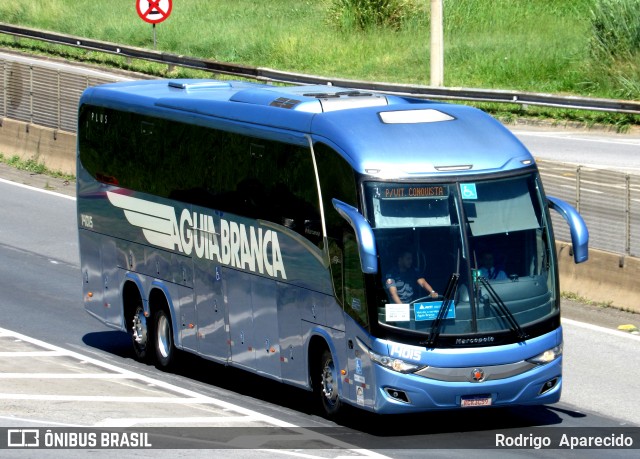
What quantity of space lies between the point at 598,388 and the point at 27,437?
22.9 feet

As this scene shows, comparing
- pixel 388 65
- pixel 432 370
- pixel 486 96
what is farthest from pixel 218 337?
pixel 388 65

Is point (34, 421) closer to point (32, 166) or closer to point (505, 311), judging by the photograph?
point (505, 311)

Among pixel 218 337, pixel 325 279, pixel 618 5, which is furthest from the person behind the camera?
pixel 618 5

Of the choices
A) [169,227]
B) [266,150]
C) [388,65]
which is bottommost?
[388,65]

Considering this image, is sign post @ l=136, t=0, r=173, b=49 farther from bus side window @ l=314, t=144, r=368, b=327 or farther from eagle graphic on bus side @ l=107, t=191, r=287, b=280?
bus side window @ l=314, t=144, r=368, b=327

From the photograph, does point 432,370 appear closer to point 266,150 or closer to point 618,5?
point 266,150

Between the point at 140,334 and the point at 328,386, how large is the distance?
4730 mm

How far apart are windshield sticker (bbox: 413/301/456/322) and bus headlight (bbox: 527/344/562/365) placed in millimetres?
1023

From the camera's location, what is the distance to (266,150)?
16.2 metres

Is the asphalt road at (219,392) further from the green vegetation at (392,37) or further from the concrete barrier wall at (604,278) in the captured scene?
the green vegetation at (392,37)

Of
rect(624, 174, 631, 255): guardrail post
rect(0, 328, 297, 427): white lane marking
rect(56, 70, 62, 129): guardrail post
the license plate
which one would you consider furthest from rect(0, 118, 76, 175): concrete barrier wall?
the license plate

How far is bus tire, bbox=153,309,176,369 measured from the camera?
1872cm

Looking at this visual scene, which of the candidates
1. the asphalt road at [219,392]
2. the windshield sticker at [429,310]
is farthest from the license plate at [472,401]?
the windshield sticker at [429,310]

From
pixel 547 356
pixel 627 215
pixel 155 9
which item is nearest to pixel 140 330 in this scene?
pixel 547 356
